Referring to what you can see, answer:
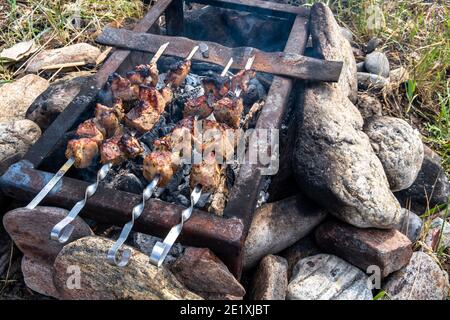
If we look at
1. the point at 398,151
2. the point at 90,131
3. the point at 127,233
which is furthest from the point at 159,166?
the point at 398,151

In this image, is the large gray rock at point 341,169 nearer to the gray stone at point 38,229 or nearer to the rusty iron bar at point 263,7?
the rusty iron bar at point 263,7

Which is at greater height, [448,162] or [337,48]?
[337,48]

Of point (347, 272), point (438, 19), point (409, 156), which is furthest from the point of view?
point (438, 19)

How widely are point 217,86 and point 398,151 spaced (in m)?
1.36

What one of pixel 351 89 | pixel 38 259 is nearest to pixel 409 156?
pixel 351 89

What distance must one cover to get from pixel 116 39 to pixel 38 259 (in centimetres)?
173

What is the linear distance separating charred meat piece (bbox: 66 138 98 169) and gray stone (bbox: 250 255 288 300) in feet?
4.05

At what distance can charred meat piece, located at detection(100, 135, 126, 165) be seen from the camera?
2.63 metres

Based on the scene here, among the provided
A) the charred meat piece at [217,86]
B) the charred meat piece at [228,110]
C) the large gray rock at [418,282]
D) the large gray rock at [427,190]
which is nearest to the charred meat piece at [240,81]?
the charred meat piece at [217,86]

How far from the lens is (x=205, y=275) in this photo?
7.79 feet

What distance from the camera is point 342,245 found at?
289 centimetres

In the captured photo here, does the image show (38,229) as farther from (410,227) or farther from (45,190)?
(410,227)
